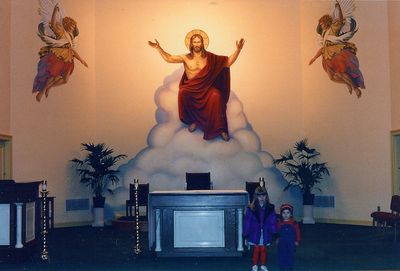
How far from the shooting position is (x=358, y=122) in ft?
44.2

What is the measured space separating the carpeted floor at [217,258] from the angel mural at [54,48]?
11.7 feet

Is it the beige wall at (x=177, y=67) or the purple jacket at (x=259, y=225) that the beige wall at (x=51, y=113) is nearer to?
the beige wall at (x=177, y=67)

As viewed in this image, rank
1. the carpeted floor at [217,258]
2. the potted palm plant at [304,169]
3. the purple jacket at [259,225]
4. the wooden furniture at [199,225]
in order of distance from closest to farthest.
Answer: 1. the purple jacket at [259,225]
2. the carpeted floor at [217,258]
3. the wooden furniture at [199,225]
4. the potted palm plant at [304,169]

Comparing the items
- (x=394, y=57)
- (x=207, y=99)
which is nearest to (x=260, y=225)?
(x=394, y=57)

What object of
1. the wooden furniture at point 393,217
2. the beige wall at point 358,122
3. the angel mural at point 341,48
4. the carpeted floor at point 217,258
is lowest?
the carpeted floor at point 217,258

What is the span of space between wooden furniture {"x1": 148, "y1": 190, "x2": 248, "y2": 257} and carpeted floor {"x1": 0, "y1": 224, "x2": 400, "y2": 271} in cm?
16

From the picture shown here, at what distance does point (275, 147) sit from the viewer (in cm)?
1473

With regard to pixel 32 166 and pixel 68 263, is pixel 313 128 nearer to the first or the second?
pixel 32 166

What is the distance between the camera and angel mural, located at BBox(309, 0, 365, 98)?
13578 mm

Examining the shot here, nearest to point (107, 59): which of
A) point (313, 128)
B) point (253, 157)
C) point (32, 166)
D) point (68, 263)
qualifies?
point (32, 166)

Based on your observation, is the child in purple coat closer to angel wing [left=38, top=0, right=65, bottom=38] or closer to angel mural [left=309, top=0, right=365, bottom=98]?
angel mural [left=309, top=0, right=365, bottom=98]

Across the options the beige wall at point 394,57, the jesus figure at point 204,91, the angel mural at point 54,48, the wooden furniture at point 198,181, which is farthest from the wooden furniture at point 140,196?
the beige wall at point 394,57

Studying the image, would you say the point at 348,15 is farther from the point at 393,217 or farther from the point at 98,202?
the point at 98,202

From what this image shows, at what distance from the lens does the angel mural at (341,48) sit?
44.5 ft
